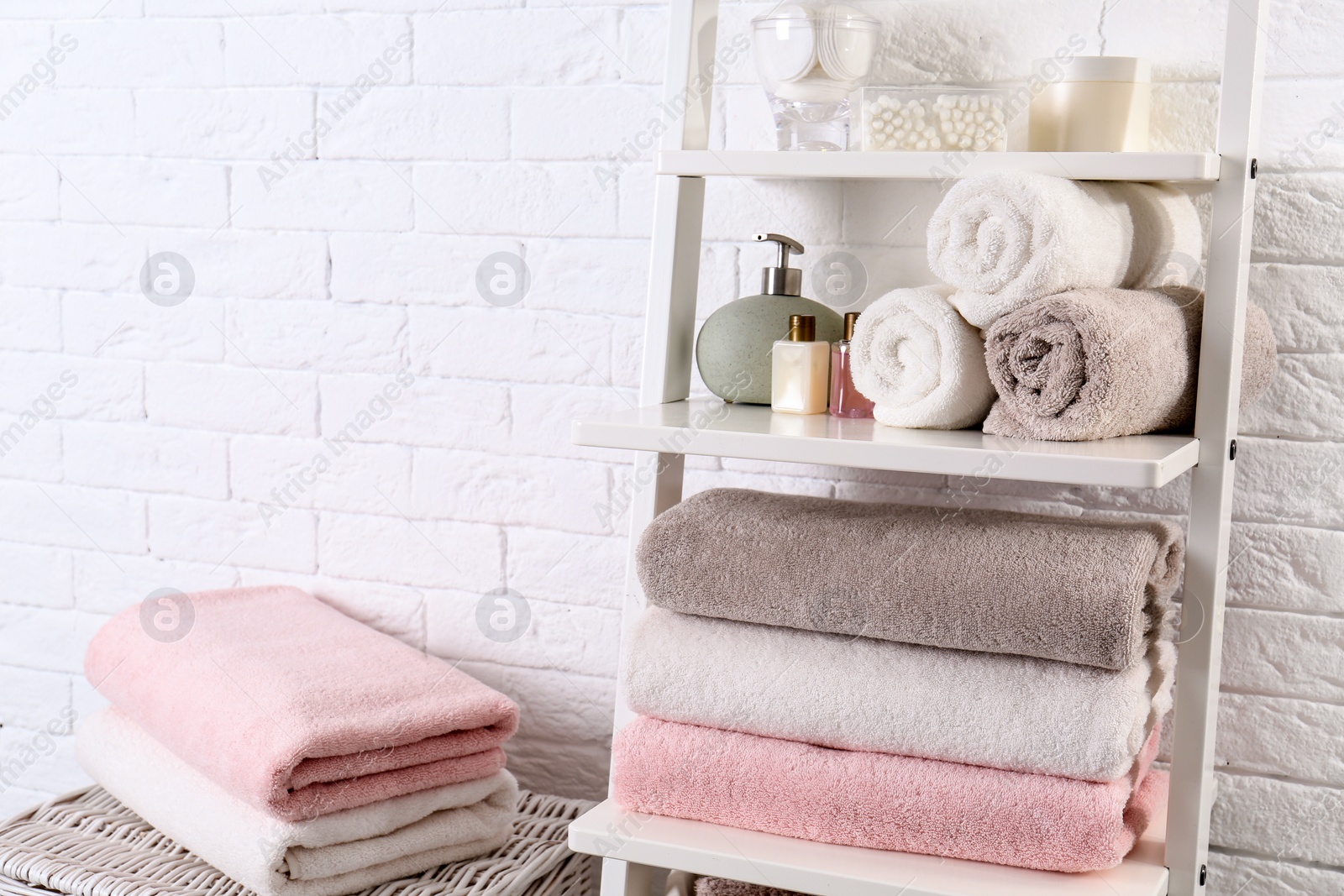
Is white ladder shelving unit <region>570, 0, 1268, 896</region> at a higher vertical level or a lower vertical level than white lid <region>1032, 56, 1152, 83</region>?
lower

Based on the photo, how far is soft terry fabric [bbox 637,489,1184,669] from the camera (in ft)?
2.35

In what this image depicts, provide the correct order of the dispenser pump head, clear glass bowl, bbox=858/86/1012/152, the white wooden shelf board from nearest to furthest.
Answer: the white wooden shelf board < clear glass bowl, bbox=858/86/1012/152 < the dispenser pump head

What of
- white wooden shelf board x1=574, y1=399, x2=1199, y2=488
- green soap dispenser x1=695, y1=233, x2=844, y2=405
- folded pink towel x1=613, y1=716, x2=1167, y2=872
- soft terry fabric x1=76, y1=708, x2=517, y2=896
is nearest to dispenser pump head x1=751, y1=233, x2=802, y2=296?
green soap dispenser x1=695, y1=233, x2=844, y2=405

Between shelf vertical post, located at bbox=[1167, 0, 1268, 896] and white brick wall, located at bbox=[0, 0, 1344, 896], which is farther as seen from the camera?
white brick wall, located at bbox=[0, 0, 1344, 896]

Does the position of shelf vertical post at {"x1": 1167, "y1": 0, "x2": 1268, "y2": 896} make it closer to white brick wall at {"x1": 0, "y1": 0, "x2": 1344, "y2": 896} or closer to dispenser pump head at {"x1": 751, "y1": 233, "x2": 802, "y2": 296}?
white brick wall at {"x1": 0, "y1": 0, "x2": 1344, "y2": 896}

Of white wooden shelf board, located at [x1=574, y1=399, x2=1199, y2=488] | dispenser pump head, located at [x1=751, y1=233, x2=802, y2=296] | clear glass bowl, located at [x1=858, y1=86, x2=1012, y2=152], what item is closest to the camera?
white wooden shelf board, located at [x1=574, y1=399, x2=1199, y2=488]

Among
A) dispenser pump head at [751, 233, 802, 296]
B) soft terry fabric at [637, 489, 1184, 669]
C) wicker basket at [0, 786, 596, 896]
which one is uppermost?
dispenser pump head at [751, 233, 802, 296]

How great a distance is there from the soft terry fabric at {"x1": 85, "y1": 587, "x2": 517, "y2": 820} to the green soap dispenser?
0.32 metres

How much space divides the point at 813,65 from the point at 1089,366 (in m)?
0.29

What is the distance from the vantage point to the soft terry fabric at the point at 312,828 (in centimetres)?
88

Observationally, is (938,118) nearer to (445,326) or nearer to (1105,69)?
(1105,69)

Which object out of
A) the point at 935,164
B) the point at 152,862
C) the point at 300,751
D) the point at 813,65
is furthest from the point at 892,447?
the point at 152,862

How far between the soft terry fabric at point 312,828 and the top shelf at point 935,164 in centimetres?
51

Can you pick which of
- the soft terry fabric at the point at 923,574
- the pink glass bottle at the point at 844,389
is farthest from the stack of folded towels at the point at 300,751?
the pink glass bottle at the point at 844,389
